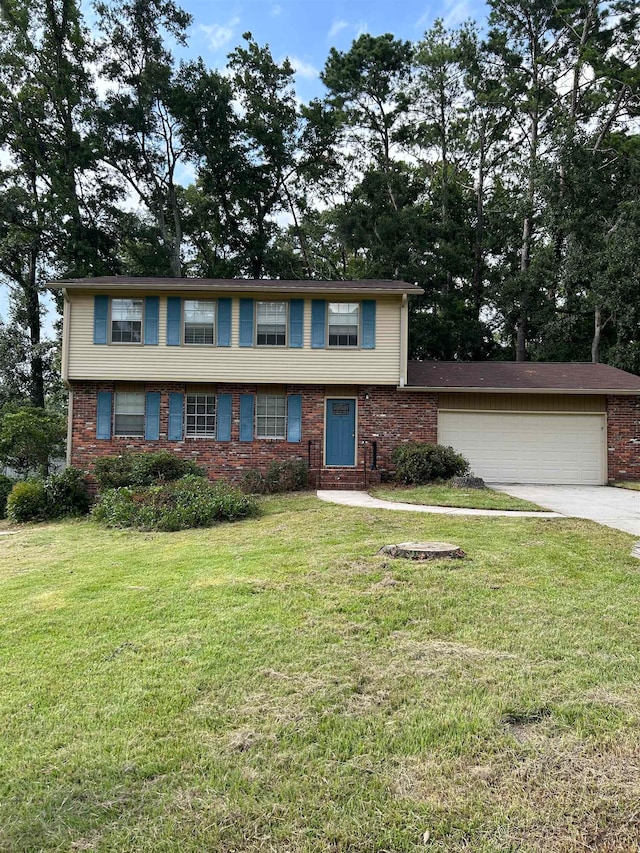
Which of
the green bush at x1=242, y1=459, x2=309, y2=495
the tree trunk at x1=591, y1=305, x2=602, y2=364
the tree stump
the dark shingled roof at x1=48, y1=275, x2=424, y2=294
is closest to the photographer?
the tree stump

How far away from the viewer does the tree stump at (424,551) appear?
17.9 feet

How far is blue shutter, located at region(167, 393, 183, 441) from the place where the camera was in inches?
539

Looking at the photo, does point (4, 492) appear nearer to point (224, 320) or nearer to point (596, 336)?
point (224, 320)

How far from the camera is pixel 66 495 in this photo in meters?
11.2

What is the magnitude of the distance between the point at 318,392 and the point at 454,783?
11.9 m

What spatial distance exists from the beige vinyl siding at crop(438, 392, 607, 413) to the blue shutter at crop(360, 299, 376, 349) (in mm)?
2329

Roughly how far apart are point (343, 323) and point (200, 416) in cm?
455

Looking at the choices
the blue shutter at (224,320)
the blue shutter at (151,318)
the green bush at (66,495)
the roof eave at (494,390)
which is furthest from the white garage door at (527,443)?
the green bush at (66,495)

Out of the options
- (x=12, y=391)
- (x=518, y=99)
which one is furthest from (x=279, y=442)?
(x=518, y=99)

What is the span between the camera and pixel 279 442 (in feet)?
44.8

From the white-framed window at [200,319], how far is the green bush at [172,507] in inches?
196

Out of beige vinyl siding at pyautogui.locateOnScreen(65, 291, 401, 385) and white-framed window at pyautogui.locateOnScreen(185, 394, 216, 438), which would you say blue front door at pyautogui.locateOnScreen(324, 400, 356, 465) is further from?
white-framed window at pyautogui.locateOnScreen(185, 394, 216, 438)

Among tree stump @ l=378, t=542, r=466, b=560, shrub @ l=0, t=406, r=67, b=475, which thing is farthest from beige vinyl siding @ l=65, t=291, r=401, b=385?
tree stump @ l=378, t=542, r=466, b=560

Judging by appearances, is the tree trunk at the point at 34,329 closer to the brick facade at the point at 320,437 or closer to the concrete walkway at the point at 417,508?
the brick facade at the point at 320,437
